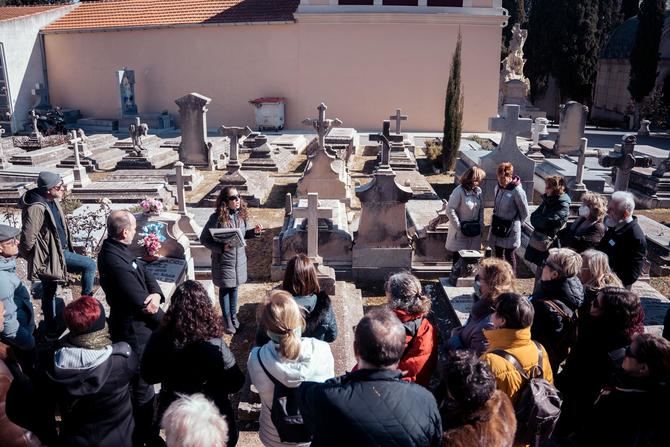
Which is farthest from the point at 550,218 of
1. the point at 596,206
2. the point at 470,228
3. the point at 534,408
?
the point at 534,408

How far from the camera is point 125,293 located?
3.80 metres

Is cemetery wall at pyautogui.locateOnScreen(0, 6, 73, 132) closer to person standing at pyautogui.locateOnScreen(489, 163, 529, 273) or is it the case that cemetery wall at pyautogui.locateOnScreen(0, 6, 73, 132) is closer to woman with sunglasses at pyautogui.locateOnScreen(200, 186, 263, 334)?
woman with sunglasses at pyautogui.locateOnScreen(200, 186, 263, 334)

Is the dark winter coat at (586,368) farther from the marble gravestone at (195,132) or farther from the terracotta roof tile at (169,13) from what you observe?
the terracotta roof tile at (169,13)

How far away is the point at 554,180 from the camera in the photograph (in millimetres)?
5859

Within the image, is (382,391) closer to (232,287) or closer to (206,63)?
(232,287)

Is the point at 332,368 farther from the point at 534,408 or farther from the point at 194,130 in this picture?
the point at 194,130

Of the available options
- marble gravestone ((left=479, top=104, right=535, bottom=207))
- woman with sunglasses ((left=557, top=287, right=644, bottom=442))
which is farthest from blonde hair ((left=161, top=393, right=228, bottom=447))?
marble gravestone ((left=479, top=104, right=535, bottom=207))

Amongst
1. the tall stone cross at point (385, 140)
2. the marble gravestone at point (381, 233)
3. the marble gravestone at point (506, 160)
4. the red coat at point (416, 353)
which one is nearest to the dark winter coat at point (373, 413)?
the red coat at point (416, 353)

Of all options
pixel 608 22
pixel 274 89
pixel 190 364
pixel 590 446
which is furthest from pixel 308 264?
pixel 608 22

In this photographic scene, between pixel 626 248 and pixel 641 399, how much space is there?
2667mm

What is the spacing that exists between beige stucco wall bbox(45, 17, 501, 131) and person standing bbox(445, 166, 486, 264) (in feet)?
50.4

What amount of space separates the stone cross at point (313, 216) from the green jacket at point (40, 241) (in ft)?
8.48

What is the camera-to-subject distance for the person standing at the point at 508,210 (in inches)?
241

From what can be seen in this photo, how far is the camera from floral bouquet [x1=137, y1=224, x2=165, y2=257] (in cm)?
546
